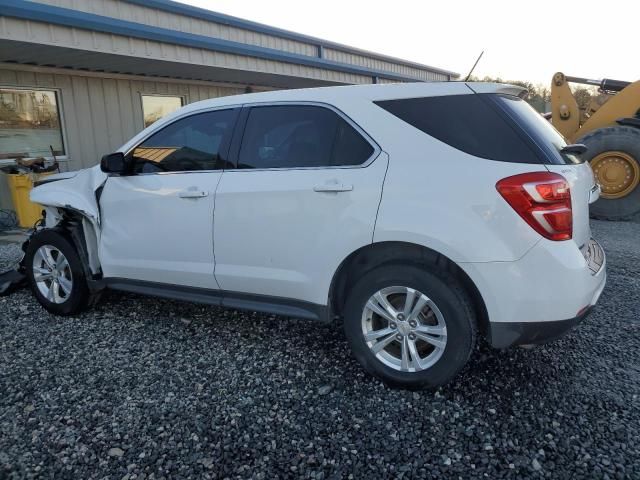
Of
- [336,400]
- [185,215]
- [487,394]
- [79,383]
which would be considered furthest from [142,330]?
[487,394]

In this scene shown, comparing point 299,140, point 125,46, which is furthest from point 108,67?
point 299,140

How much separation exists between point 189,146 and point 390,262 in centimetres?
180

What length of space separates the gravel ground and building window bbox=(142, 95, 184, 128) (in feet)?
21.6

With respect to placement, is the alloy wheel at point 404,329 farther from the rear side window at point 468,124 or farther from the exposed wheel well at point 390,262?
the rear side window at point 468,124

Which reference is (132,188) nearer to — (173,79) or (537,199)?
(537,199)

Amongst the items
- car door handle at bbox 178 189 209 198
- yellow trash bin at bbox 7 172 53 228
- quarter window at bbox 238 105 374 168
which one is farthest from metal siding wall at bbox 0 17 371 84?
quarter window at bbox 238 105 374 168

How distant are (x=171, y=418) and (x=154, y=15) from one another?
8.01m

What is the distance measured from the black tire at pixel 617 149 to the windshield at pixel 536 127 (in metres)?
5.97

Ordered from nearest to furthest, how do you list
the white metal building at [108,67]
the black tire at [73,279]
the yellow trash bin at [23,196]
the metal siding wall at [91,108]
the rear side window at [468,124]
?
the rear side window at [468,124] < the black tire at [73,279] < the white metal building at [108,67] < the yellow trash bin at [23,196] < the metal siding wall at [91,108]

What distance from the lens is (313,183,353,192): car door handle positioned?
2739mm

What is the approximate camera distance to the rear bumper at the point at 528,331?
8.05 ft

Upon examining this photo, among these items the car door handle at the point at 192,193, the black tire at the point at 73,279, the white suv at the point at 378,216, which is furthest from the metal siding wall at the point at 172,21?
the car door handle at the point at 192,193

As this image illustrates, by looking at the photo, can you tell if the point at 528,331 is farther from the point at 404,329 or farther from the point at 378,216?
the point at 378,216

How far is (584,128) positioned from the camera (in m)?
8.77
